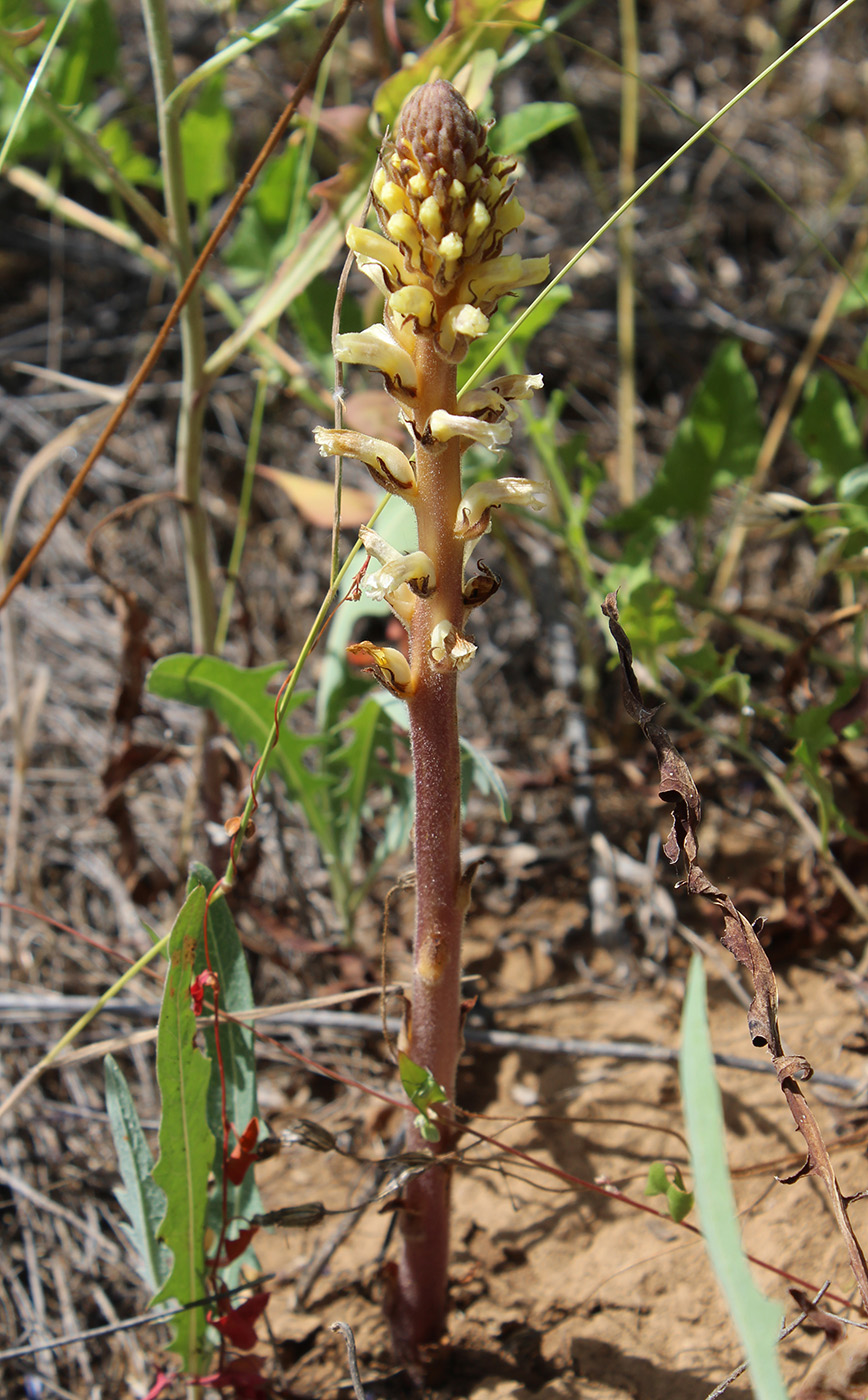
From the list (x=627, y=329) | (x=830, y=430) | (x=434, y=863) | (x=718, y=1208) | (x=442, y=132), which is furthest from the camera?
(x=627, y=329)

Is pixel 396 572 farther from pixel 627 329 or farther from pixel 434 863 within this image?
pixel 627 329

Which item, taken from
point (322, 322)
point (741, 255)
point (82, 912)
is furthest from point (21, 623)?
point (741, 255)

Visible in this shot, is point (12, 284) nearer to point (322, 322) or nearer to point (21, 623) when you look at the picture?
point (21, 623)

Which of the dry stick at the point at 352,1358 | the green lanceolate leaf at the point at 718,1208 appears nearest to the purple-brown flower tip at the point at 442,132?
the green lanceolate leaf at the point at 718,1208

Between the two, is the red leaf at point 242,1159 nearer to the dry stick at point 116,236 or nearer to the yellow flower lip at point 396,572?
the yellow flower lip at point 396,572

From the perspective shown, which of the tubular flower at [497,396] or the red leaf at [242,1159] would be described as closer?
the tubular flower at [497,396]

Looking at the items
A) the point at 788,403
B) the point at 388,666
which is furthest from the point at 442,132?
the point at 788,403
